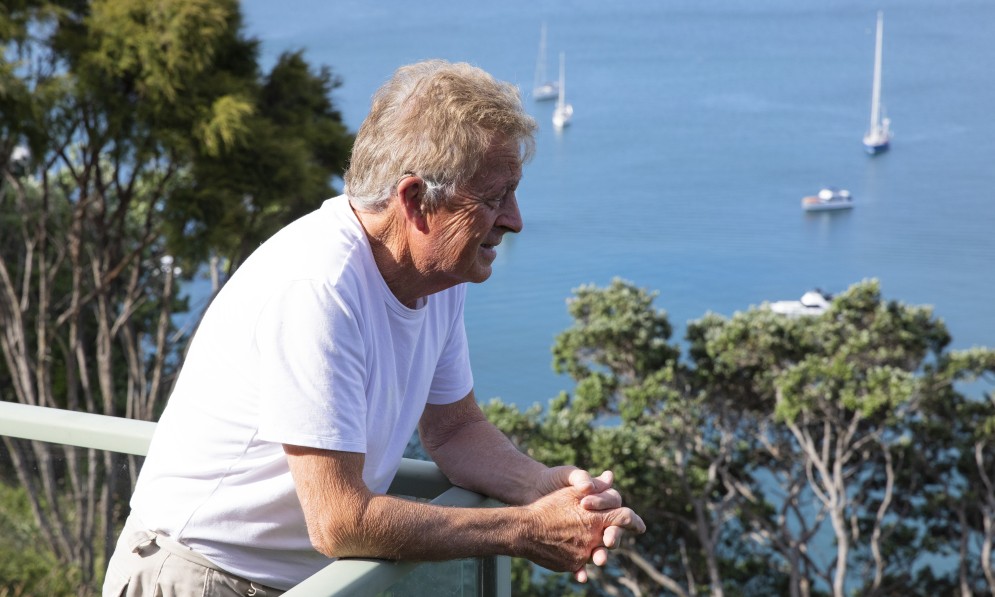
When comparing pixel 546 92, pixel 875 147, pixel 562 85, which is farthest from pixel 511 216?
pixel 562 85

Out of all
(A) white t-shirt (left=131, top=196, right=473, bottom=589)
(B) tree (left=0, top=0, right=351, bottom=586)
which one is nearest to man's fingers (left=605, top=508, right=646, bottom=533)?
(A) white t-shirt (left=131, top=196, right=473, bottom=589)

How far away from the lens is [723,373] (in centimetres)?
970

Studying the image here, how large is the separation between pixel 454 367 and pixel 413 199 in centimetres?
34

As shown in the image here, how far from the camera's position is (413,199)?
51.4 inches

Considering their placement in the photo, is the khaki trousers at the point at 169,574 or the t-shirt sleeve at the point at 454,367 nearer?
the khaki trousers at the point at 169,574

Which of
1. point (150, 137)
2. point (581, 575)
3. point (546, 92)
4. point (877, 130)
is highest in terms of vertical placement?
point (546, 92)

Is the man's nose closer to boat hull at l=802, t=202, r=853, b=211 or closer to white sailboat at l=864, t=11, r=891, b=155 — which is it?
boat hull at l=802, t=202, r=853, b=211

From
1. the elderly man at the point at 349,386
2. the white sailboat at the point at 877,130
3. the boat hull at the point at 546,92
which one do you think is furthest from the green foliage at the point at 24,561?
the boat hull at the point at 546,92

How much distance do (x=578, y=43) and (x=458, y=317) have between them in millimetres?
46016

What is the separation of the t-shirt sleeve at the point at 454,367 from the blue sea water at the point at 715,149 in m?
19.3

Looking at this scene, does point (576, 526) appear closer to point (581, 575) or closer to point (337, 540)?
point (581, 575)

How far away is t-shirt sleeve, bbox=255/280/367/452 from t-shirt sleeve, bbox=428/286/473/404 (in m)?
0.33

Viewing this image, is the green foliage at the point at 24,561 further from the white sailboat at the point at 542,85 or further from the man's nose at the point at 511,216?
the white sailboat at the point at 542,85

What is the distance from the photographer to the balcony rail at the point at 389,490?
1156 millimetres
